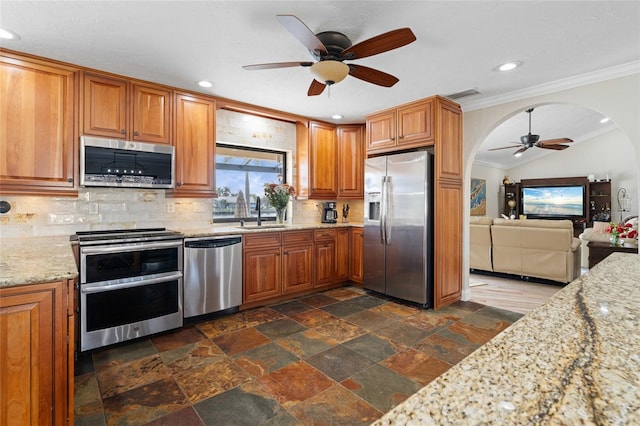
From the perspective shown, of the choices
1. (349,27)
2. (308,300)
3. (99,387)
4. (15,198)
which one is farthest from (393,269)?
(15,198)

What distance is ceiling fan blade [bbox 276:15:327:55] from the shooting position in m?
1.75

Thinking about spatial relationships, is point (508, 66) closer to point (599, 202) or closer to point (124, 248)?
point (124, 248)

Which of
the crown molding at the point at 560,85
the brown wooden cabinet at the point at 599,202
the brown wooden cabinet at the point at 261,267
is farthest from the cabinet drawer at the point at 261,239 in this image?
the brown wooden cabinet at the point at 599,202

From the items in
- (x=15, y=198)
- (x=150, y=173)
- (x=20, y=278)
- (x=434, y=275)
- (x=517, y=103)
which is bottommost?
(x=434, y=275)

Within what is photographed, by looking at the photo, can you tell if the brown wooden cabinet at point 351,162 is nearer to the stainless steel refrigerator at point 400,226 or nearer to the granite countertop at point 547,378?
the stainless steel refrigerator at point 400,226

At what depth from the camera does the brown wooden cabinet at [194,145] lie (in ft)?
11.0

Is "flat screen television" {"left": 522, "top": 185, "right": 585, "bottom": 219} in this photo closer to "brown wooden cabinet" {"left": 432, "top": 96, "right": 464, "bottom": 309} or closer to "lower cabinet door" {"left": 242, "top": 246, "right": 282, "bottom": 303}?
"brown wooden cabinet" {"left": 432, "top": 96, "right": 464, "bottom": 309}

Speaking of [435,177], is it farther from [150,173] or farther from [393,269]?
[150,173]

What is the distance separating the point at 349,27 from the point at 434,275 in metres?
2.64

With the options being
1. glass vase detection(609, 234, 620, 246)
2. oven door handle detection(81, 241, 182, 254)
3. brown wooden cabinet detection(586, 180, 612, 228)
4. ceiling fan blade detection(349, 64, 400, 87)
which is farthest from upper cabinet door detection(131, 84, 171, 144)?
brown wooden cabinet detection(586, 180, 612, 228)

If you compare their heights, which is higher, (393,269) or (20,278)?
(20,278)

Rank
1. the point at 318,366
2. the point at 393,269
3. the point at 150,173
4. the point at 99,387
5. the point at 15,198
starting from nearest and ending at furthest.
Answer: the point at 99,387, the point at 318,366, the point at 15,198, the point at 150,173, the point at 393,269

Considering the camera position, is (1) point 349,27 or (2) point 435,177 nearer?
(1) point 349,27

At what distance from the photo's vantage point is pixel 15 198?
2805 mm
